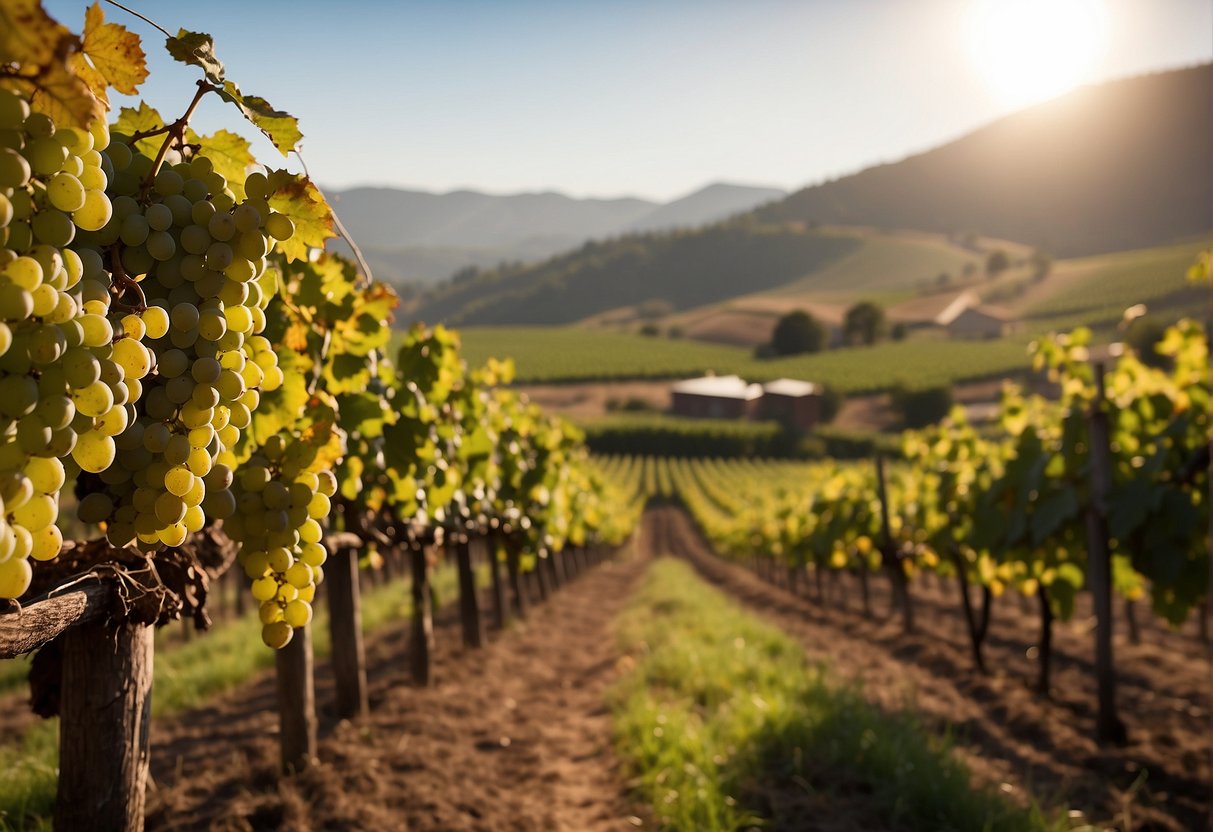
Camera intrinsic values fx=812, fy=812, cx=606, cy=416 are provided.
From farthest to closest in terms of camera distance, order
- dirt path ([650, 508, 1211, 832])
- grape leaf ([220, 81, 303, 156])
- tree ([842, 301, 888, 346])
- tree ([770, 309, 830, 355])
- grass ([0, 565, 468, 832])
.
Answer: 1. tree ([842, 301, 888, 346])
2. tree ([770, 309, 830, 355])
3. dirt path ([650, 508, 1211, 832])
4. grass ([0, 565, 468, 832])
5. grape leaf ([220, 81, 303, 156])

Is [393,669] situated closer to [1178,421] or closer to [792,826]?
[792,826]

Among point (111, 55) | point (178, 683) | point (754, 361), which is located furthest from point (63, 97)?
point (754, 361)

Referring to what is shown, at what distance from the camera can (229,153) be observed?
1601mm

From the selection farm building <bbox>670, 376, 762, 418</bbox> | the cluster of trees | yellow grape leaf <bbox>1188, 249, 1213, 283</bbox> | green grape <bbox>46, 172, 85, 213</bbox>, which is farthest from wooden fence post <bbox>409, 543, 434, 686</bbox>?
the cluster of trees

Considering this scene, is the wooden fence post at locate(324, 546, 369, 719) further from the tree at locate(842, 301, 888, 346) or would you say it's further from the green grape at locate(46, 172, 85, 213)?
the tree at locate(842, 301, 888, 346)

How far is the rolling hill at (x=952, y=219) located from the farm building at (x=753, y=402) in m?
57.8

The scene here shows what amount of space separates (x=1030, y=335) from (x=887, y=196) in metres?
98.2

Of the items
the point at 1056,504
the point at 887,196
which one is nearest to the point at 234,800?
the point at 1056,504

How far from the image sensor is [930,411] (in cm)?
Answer: 6022

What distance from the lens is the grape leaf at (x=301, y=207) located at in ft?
4.58

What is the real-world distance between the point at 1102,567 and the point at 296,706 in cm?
521

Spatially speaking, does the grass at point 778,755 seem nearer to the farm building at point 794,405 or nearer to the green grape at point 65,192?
the green grape at point 65,192

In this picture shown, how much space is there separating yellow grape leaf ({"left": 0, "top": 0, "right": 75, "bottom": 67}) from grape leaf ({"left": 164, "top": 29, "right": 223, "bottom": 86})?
1.26ft

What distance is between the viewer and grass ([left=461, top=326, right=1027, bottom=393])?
235ft
